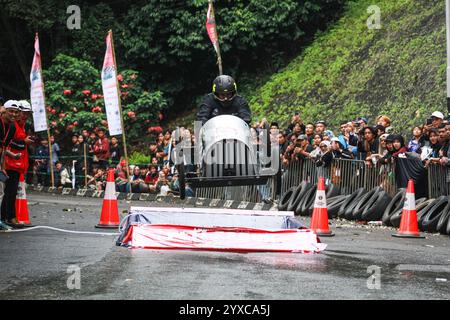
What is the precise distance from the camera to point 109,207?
17.1 m

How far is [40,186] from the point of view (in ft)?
113

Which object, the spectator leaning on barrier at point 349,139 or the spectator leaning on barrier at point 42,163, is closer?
the spectator leaning on barrier at point 349,139

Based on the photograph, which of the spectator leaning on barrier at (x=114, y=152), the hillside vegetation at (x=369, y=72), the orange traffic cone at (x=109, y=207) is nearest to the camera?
the orange traffic cone at (x=109, y=207)

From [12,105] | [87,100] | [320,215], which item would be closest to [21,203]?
[12,105]

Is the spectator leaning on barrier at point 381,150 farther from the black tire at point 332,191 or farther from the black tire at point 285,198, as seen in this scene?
the black tire at point 285,198

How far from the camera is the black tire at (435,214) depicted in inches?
717

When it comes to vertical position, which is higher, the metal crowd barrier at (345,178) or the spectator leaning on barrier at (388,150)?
the spectator leaning on barrier at (388,150)

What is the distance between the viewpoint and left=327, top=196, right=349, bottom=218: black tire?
69.7 ft

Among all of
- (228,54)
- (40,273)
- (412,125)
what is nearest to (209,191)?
(412,125)

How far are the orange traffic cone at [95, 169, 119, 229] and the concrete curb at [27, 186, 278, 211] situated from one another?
277 inches

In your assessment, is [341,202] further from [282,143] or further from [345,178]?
[282,143]

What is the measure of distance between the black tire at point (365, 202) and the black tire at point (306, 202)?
1619mm

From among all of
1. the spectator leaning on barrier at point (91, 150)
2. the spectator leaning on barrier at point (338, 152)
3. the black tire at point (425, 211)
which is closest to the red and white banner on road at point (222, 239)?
the black tire at point (425, 211)
